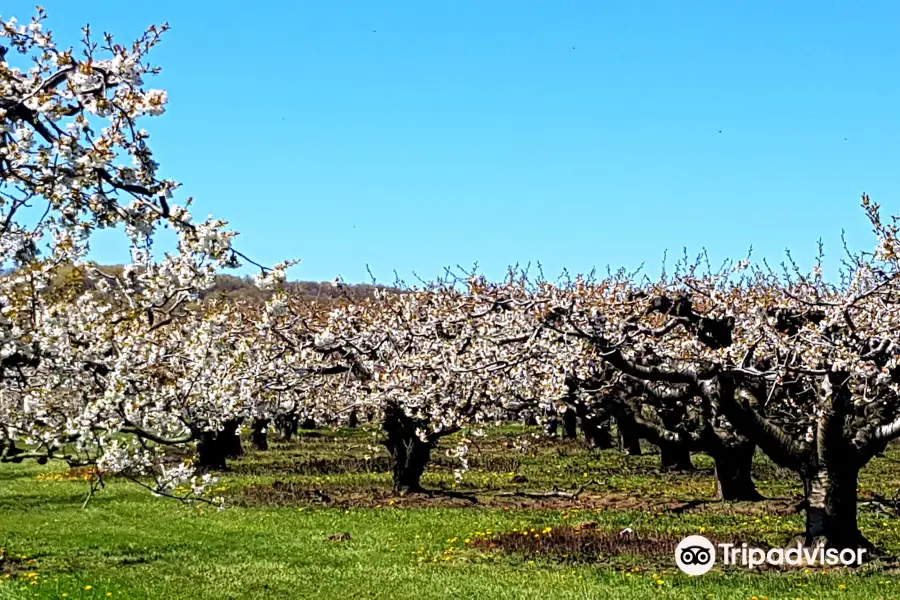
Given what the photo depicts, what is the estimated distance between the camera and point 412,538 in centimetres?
1755

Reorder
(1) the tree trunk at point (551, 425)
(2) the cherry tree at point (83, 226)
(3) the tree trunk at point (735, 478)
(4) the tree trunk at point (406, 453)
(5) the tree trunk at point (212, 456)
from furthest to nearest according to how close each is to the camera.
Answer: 1. (5) the tree trunk at point (212, 456)
2. (1) the tree trunk at point (551, 425)
3. (4) the tree trunk at point (406, 453)
4. (3) the tree trunk at point (735, 478)
5. (2) the cherry tree at point (83, 226)

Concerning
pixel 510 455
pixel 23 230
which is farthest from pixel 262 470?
pixel 23 230

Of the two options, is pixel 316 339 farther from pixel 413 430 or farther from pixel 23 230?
pixel 23 230

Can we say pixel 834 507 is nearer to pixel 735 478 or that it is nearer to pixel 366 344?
pixel 735 478

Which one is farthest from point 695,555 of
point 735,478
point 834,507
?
point 735,478

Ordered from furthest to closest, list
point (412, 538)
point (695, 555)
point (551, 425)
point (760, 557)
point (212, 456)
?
point (551, 425) < point (212, 456) < point (412, 538) < point (695, 555) < point (760, 557)

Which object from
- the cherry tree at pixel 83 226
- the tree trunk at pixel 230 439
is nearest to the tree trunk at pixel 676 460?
the tree trunk at pixel 230 439

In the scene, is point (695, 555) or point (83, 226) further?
point (695, 555)

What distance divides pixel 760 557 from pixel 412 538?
21.6ft

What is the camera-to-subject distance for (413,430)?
24.7 meters

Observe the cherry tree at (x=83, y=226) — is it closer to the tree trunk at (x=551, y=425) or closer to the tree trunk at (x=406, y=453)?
the tree trunk at (x=406, y=453)

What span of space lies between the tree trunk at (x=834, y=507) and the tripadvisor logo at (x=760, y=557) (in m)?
0.17

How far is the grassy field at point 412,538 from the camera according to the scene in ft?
40.9

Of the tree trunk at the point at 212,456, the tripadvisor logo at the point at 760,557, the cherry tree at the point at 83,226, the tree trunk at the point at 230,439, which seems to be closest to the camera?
the cherry tree at the point at 83,226
